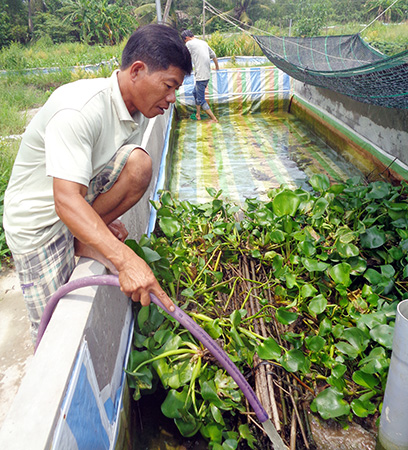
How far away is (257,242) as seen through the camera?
2.18 metres

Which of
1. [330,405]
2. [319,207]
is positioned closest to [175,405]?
[330,405]

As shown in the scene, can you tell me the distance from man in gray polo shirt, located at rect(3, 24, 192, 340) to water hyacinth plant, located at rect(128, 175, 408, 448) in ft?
0.96

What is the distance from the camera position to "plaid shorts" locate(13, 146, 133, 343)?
4.64 feet

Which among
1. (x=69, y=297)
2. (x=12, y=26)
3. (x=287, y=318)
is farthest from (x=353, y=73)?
(x=12, y=26)

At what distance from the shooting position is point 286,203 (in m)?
2.23

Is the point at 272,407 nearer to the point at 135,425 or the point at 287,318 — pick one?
the point at 287,318

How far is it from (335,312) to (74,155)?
1349 millimetres

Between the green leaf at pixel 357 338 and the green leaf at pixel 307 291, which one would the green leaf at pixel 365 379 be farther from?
the green leaf at pixel 307 291

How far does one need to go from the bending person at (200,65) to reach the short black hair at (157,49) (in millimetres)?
4285

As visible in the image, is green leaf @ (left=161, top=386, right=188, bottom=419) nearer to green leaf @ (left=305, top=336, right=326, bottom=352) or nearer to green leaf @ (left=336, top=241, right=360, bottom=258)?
green leaf @ (left=305, top=336, right=326, bottom=352)

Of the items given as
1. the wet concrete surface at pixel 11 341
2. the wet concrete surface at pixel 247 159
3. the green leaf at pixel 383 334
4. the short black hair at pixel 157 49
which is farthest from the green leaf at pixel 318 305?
the wet concrete surface at pixel 247 159

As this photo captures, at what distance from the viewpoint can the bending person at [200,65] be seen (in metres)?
5.30

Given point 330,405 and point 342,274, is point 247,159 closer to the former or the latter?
point 342,274

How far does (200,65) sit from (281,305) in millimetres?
4363
